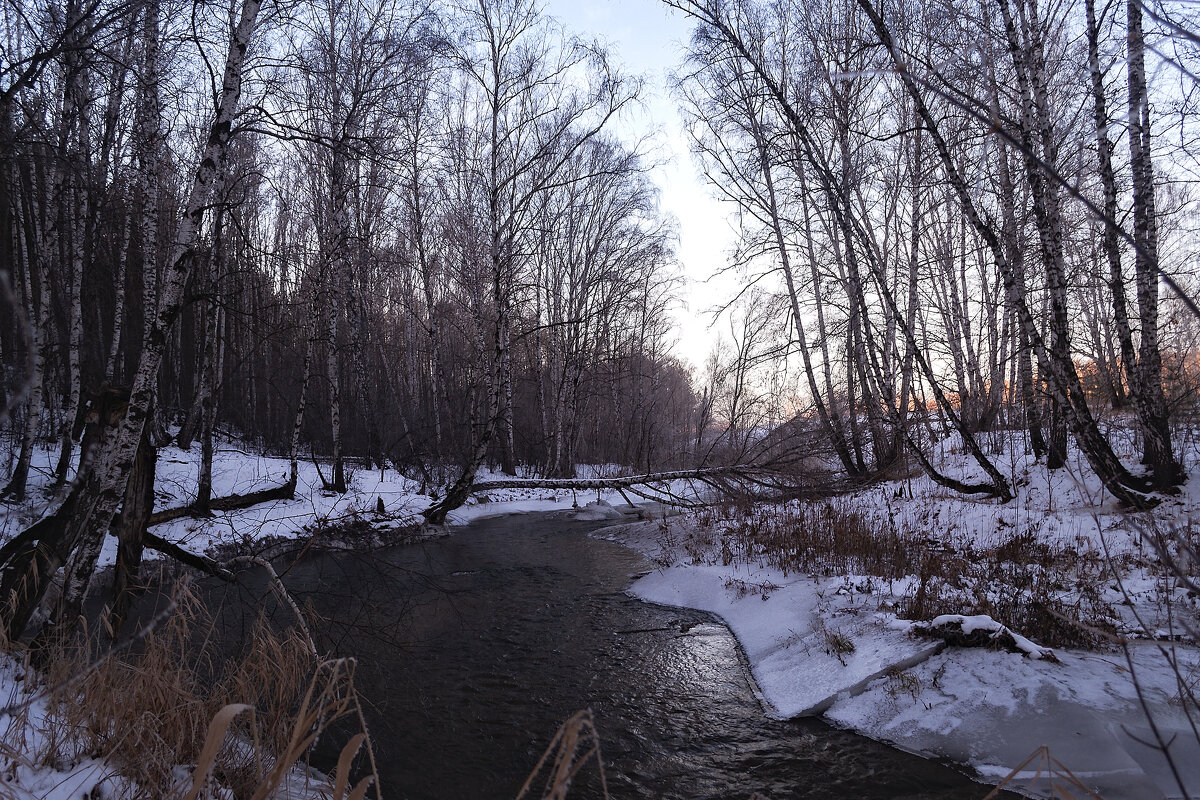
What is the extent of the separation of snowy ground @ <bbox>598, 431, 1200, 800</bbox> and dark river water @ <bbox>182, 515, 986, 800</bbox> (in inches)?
10.1

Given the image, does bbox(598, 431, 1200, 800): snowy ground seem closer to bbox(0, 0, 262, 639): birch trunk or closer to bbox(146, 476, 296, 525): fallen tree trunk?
bbox(0, 0, 262, 639): birch trunk

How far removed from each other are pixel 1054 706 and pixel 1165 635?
131 centimetres

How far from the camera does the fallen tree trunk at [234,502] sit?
848cm

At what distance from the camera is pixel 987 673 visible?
13.7 feet

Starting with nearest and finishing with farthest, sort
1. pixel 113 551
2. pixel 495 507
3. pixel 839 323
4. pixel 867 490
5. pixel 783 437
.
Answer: pixel 113 551, pixel 783 437, pixel 867 490, pixel 839 323, pixel 495 507

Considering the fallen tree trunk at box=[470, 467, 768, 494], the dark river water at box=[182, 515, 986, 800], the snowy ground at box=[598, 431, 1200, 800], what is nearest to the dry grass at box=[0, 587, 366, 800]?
the dark river water at box=[182, 515, 986, 800]

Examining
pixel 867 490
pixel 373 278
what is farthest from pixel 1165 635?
pixel 373 278

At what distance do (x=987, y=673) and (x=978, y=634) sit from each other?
0.28 meters

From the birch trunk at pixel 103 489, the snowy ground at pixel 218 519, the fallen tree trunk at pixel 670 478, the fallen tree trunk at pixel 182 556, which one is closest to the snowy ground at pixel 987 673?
the fallen tree trunk at pixel 670 478

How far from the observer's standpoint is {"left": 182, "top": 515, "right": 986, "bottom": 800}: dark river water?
382 cm

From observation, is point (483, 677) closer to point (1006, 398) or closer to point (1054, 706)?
point (1054, 706)

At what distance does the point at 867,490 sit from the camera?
11.0 meters

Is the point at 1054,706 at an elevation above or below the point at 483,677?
above

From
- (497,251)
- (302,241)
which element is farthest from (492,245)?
(302,241)
